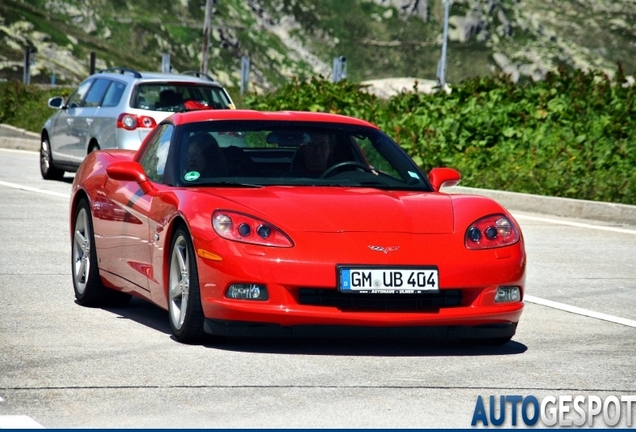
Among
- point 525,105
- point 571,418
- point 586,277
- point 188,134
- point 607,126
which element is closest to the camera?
point 571,418

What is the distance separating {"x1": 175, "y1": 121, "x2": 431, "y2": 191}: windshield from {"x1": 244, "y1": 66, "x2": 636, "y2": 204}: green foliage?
962 cm

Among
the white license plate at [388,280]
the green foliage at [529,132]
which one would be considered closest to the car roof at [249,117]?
the white license plate at [388,280]

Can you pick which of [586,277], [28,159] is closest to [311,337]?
[586,277]

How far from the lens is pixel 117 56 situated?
484 feet

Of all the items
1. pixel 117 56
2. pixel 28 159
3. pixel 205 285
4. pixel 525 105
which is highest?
pixel 205 285

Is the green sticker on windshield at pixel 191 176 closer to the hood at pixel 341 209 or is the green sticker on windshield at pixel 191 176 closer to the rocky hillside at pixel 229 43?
the hood at pixel 341 209

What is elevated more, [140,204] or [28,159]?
[140,204]

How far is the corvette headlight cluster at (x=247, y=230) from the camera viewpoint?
746cm

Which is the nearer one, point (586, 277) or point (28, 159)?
point (586, 277)

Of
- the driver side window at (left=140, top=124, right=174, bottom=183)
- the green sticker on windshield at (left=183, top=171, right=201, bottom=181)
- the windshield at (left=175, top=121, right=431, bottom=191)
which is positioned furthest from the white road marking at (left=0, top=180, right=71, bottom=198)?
the green sticker on windshield at (left=183, top=171, right=201, bottom=181)

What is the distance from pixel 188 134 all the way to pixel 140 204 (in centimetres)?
54

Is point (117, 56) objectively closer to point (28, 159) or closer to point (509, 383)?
point (28, 159)

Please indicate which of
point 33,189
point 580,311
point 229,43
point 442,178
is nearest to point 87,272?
point 442,178

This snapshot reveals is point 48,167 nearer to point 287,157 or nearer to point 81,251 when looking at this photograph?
point 81,251
